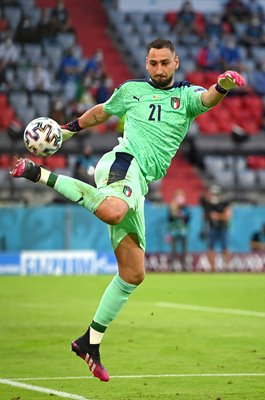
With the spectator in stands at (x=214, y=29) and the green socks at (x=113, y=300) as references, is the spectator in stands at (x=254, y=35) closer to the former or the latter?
the spectator in stands at (x=214, y=29)

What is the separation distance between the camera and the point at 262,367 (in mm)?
10586

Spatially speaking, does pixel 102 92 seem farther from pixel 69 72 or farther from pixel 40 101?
pixel 40 101

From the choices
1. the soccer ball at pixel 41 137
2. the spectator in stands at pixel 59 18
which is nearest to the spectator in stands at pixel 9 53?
the spectator in stands at pixel 59 18

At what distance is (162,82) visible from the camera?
947 cm

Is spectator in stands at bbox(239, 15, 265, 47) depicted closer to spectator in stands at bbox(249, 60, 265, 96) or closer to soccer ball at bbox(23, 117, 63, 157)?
spectator in stands at bbox(249, 60, 265, 96)

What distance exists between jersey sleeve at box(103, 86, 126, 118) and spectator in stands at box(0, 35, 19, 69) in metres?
21.2

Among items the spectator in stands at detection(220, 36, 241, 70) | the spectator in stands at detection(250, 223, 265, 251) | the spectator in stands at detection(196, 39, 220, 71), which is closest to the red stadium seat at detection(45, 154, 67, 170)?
the spectator in stands at detection(250, 223, 265, 251)

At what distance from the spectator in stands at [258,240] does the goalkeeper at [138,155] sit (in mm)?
18463

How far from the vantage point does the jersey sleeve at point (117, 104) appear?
9.70 metres

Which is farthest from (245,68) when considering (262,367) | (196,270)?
(262,367)

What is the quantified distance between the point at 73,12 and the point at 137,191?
28628 mm

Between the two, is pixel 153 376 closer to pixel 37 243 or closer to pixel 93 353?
pixel 93 353

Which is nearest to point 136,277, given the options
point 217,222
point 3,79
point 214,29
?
point 217,222

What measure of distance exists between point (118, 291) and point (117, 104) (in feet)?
5.63
